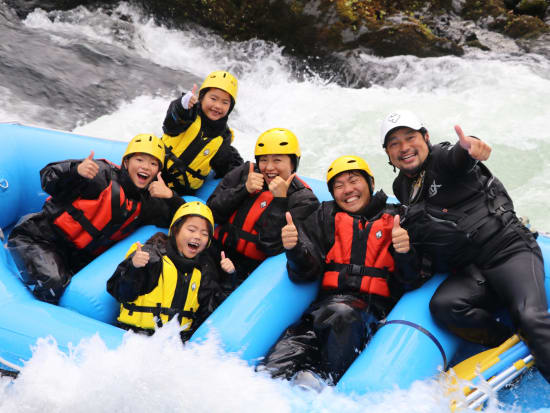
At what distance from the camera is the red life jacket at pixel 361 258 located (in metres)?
2.54

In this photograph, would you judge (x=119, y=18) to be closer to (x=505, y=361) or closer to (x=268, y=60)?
(x=268, y=60)

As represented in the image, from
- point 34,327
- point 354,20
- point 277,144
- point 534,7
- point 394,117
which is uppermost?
point 534,7

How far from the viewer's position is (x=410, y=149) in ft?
8.45

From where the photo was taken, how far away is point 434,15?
304 inches

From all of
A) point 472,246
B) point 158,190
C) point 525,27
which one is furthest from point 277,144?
point 525,27

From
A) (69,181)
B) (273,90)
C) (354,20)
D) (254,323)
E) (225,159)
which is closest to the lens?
(254,323)

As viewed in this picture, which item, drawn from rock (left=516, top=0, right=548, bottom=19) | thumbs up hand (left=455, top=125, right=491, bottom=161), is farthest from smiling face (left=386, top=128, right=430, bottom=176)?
rock (left=516, top=0, right=548, bottom=19)

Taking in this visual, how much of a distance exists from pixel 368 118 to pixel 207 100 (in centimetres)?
305

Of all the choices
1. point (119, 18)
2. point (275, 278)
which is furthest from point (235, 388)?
point (119, 18)

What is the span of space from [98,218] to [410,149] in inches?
65.4

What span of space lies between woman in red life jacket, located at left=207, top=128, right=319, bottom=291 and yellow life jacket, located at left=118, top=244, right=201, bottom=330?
33 cm

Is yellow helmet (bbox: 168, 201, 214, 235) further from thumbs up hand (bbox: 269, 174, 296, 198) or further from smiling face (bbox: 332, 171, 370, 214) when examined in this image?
smiling face (bbox: 332, 171, 370, 214)

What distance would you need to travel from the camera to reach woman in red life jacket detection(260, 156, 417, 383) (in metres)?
2.35

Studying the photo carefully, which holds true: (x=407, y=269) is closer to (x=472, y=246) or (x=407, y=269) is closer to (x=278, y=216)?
(x=472, y=246)
